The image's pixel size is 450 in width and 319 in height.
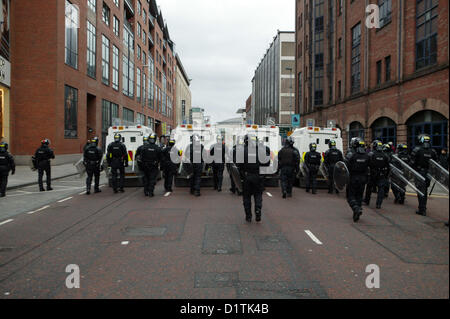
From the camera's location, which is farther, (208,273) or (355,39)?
(355,39)

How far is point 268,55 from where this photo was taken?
79.2 meters

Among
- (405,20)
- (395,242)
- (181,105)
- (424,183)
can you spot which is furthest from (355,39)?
(181,105)

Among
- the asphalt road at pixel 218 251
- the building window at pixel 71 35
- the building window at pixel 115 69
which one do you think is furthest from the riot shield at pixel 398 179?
the building window at pixel 115 69

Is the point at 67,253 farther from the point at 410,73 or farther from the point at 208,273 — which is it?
the point at 410,73

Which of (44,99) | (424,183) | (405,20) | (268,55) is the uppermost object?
(268,55)

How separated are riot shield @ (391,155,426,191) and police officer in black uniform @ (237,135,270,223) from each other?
433cm

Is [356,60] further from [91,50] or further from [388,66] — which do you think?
[91,50]

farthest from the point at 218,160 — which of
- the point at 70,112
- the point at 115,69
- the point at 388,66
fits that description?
the point at 115,69

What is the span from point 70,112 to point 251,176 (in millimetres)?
23300

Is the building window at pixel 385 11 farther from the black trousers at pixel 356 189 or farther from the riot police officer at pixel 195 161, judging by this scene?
the black trousers at pixel 356 189

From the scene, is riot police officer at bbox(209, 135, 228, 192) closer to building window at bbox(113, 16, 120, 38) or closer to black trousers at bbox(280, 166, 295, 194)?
black trousers at bbox(280, 166, 295, 194)

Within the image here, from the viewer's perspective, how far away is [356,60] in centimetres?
2927

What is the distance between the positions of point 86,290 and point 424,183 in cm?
820

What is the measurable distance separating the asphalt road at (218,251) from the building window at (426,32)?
1256cm
